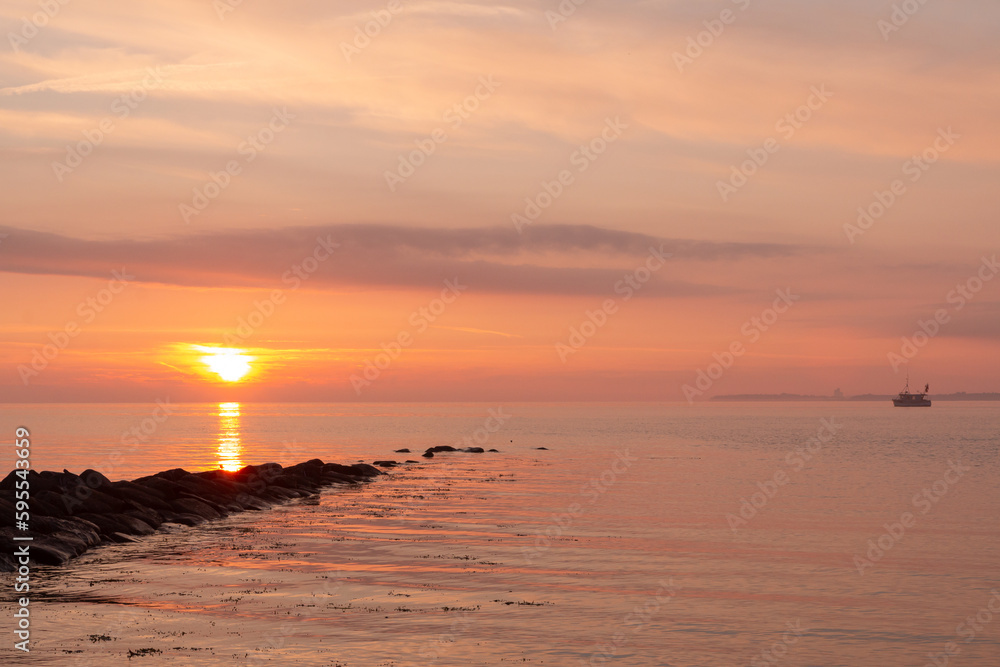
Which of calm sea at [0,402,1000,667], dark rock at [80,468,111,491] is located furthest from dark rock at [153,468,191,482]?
dark rock at [80,468,111,491]

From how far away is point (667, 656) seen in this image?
19.2 metres

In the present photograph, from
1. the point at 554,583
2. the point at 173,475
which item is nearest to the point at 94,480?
the point at 173,475

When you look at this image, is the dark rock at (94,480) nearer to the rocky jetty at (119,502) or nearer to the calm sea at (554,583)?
the rocky jetty at (119,502)

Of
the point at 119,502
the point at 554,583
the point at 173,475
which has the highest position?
the point at 173,475

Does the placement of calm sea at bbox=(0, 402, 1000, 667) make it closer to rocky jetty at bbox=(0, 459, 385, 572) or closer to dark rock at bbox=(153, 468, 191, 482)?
rocky jetty at bbox=(0, 459, 385, 572)

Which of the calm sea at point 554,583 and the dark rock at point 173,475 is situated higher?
the dark rock at point 173,475

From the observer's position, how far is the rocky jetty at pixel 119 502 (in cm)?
3058

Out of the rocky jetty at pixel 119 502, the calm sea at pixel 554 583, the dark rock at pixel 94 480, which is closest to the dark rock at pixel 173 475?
the rocky jetty at pixel 119 502

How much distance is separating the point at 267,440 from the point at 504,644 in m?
119

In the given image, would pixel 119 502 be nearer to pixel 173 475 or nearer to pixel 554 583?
pixel 173 475

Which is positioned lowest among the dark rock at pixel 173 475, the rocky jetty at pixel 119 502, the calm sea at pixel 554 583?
the calm sea at pixel 554 583

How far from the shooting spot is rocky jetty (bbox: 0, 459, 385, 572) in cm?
3058

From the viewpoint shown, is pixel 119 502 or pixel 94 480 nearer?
pixel 119 502

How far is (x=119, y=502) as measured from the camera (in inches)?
1535
